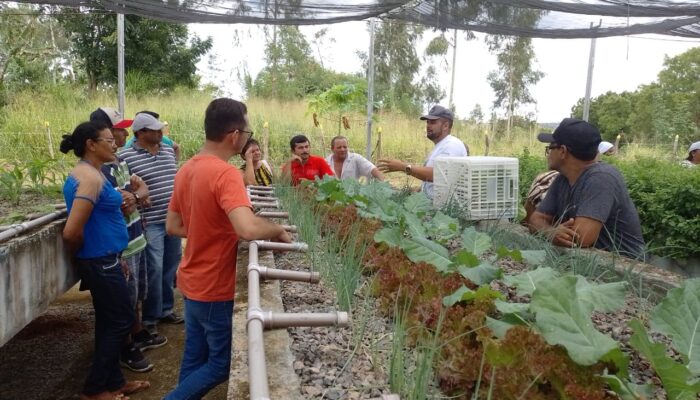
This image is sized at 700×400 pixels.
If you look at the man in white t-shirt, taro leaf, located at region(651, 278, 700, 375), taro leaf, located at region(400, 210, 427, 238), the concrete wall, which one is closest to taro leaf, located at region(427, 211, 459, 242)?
taro leaf, located at region(400, 210, 427, 238)

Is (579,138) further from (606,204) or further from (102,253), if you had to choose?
(102,253)

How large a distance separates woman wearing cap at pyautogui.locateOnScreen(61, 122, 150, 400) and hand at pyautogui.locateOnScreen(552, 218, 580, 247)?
2.69 metres

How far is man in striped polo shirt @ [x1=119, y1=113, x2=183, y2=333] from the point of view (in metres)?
3.94

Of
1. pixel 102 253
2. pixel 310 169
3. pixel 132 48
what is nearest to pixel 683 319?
pixel 102 253

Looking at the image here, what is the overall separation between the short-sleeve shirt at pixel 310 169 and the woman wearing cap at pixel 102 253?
6.75 feet

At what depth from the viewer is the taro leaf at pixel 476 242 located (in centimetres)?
211

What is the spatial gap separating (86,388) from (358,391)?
2.48 meters

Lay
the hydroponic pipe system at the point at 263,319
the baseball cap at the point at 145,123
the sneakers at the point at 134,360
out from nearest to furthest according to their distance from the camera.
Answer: the hydroponic pipe system at the point at 263,319
the sneakers at the point at 134,360
the baseball cap at the point at 145,123

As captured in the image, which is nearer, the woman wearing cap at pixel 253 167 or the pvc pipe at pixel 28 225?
the pvc pipe at pixel 28 225

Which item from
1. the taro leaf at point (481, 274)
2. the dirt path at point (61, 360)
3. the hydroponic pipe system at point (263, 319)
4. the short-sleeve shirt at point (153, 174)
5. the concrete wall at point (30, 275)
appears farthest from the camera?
the short-sleeve shirt at point (153, 174)

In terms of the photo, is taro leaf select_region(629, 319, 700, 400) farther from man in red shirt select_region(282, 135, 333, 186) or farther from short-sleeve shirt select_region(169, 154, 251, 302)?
man in red shirt select_region(282, 135, 333, 186)

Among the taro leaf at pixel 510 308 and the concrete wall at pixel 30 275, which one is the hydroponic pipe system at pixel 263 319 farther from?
the concrete wall at pixel 30 275

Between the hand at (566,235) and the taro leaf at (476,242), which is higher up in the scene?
the taro leaf at (476,242)

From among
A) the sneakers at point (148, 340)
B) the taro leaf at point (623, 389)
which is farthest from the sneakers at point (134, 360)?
the taro leaf at point (623, 389)
